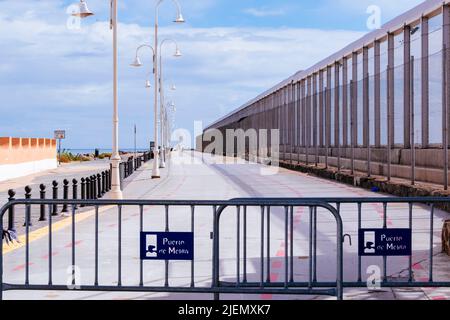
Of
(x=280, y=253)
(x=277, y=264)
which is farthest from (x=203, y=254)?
(x=277, y=264)

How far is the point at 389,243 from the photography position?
903cm

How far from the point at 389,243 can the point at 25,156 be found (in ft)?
140

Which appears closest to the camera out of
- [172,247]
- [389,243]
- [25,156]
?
[172,247]

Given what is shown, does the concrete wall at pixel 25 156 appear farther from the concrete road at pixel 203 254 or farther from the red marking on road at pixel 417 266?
the red marking on road at pixel 417 266

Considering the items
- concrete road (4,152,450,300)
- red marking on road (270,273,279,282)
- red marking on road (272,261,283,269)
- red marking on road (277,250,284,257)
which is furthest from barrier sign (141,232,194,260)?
red marking on road (277,250,284,257)

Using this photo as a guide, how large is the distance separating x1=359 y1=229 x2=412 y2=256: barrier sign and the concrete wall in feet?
112

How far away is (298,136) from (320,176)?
14587 millimetres

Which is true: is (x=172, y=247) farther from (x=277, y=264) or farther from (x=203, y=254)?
(x=203, y=254)

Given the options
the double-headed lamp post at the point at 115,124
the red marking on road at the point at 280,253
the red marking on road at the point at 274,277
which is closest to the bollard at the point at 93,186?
the double-headed lamp post at the point at 115,124

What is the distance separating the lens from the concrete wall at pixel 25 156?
4247cm

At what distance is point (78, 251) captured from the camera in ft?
41.9

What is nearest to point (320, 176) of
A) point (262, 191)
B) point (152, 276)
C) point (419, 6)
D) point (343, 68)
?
point (343, 68)

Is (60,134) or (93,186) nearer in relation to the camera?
(93,186)

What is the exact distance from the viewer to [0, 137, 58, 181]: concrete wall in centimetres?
4247
